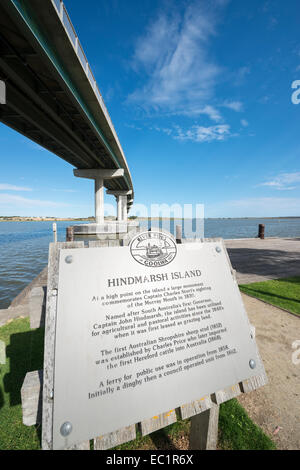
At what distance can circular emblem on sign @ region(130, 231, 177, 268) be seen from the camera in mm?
2035

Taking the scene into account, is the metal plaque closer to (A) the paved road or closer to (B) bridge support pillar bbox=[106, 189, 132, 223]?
(A) the paved road

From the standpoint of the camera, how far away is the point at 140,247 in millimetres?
2061

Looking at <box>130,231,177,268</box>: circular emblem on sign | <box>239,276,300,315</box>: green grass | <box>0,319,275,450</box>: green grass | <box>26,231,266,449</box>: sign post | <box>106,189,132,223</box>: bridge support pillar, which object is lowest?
<box>0,319,275,450</box>: green grass

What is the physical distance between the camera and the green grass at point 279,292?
5412 millimetres

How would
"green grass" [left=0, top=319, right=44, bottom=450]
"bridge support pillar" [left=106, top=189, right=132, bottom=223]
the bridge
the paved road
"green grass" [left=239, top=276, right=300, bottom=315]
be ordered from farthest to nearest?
"bridge support pillar" [left=106, top=189, right=132, bottom=223], the paved road, the bridge, "green grass" [left=239, top=276, right=300, bottom=315], "green grass" [left=0, top=319, right=44, bottom=450]

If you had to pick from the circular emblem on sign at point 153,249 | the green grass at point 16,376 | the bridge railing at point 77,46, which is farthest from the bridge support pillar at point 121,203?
the circular emblem on sign at point 153,249

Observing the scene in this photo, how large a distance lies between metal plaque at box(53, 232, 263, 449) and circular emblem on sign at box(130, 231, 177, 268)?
0.03ft

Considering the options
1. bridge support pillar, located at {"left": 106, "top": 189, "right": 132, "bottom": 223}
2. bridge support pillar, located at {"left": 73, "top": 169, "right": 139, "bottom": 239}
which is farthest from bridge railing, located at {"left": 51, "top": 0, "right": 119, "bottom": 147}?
bridge support pillar, located at {"left": 106, "top": 189, "right": 132, "bottom": 223}

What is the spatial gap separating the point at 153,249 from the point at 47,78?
12202mm

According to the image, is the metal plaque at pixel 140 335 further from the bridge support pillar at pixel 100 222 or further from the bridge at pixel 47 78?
the bridge support pillar at pixel 100 222

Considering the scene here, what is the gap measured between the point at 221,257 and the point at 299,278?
23.9 ft

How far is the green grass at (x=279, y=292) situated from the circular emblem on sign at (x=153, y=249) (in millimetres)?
4707
